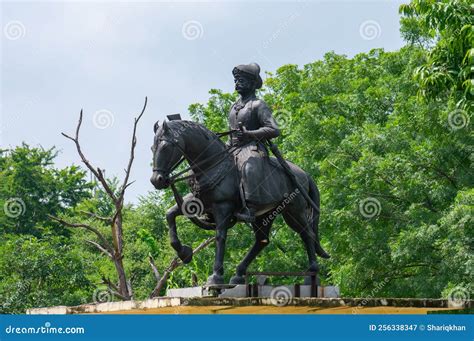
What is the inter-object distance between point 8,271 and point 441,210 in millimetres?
14827

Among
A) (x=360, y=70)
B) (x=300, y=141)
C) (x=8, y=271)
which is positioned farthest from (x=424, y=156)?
(x=8, y=271)

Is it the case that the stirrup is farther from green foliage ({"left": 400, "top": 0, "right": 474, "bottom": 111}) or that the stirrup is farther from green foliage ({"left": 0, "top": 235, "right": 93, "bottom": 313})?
green foliage ({"left": 0, "top": 235, "right": 93, "bottom": 313})

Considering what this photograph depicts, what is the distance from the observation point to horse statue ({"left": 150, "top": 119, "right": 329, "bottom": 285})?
40.4ft

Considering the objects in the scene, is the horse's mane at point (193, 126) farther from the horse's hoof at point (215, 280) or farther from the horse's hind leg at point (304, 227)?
the horse's hoof at point (215, 280)

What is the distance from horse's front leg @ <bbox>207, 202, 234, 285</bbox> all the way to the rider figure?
23 centimetres

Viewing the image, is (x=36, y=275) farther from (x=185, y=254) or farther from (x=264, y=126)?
(x=264, y=126)

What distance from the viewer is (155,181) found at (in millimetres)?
12102

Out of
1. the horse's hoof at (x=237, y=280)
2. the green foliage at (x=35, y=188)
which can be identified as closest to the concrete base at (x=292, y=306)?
the horse's hoof at (x=237, y=280)

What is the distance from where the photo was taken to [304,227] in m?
14.0

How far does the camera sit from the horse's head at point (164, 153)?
1219 centimetres

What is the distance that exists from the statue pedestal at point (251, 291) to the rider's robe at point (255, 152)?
120cm

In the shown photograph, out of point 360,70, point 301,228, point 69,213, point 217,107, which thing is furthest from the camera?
point 69,213

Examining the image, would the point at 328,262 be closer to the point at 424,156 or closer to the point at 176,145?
the point at 424,156

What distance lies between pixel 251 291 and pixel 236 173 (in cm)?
166
